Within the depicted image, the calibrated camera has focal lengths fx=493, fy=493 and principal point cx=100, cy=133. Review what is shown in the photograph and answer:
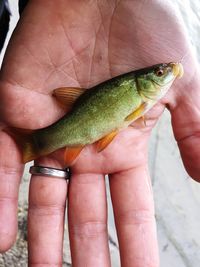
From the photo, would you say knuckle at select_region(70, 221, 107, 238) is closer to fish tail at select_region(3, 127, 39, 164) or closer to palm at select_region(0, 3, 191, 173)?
palm at select_region(0, 3, 191, 173)

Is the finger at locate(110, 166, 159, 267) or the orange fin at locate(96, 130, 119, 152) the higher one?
the orange fin at locate(96, 130, 119, 152)

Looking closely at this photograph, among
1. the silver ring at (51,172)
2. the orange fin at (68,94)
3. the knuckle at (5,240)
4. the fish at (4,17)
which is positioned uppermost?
the fish at (4,17)

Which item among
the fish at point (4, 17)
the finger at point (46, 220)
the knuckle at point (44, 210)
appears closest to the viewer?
the finger at point (46, 220)

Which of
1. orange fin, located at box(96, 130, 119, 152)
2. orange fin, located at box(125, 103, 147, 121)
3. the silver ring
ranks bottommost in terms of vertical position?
the silver ring

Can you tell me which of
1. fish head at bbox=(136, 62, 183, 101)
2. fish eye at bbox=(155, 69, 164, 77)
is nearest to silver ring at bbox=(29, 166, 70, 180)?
fish head at bbox=(136, 62, 183, 101)

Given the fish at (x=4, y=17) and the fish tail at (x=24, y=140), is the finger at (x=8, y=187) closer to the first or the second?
the fish tail at (x=24, y=140)

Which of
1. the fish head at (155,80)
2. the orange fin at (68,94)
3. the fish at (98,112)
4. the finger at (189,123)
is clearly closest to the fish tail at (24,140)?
the fish at (98,112)

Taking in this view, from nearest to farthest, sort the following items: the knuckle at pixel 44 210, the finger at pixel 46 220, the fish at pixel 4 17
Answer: the finger at pixel 46 220, the knuckle at pixel 44 210, the fish at pixel 4 17
